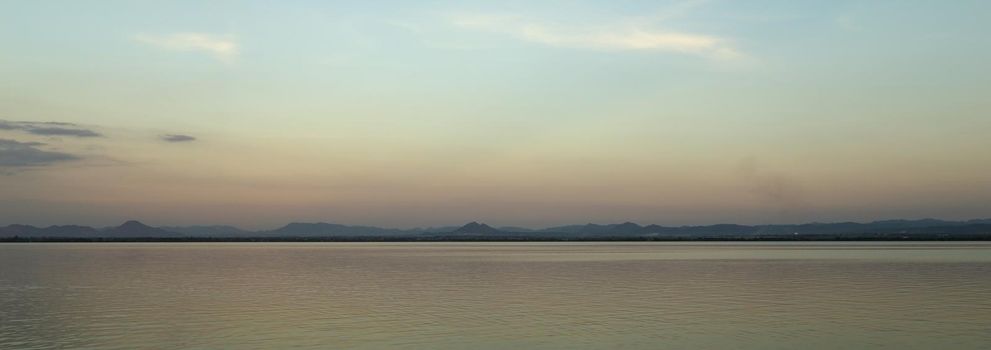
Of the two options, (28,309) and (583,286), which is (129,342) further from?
(583,286)

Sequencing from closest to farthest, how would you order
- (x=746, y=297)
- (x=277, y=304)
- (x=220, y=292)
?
(x=277, y=304) < (x=746, y=297) < (x=220, y=292)

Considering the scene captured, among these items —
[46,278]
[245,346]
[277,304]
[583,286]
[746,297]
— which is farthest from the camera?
[46,278]

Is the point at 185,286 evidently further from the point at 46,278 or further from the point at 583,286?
the point at 583,286

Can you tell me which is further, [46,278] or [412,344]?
[46,278]

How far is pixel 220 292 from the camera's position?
3622 centimetres

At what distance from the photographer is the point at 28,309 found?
28.4m

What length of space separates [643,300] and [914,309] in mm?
8833

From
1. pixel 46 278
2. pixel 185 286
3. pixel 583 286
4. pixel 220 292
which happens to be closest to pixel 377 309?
pixel 220 292

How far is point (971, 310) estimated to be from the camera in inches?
1068

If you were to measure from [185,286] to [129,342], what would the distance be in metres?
20.4

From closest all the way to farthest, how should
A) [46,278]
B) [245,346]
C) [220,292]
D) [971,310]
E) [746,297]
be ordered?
[245,346] → [971,310] → [746,297] → [220,292] → [46,278]

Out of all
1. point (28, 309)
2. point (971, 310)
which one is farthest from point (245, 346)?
point (971, 310)

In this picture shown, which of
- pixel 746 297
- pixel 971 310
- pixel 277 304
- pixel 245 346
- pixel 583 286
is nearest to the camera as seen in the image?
pixel 245 346

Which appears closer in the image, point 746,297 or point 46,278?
point 746,297
